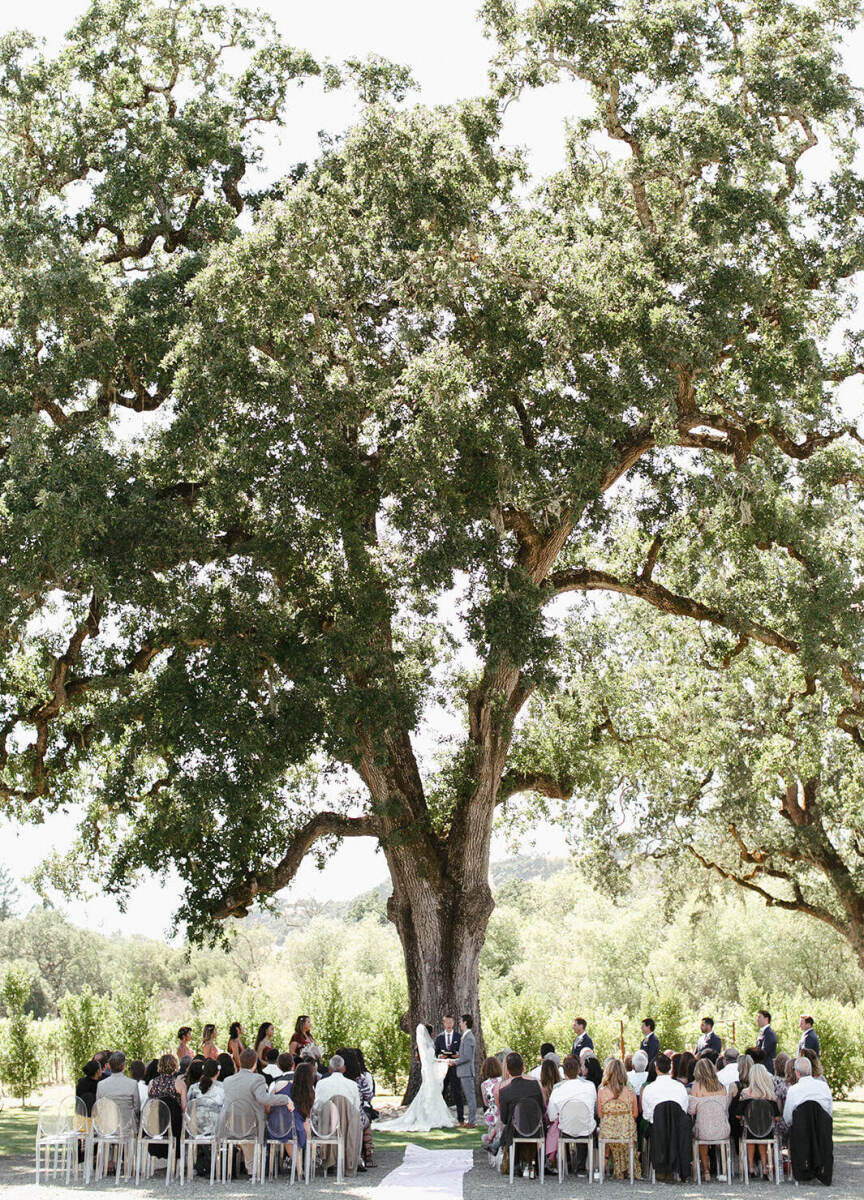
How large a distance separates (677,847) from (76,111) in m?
17.6

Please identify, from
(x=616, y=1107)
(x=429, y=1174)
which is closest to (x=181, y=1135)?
(x=429, y=1174)

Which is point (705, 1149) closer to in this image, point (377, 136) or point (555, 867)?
point (377, 136)

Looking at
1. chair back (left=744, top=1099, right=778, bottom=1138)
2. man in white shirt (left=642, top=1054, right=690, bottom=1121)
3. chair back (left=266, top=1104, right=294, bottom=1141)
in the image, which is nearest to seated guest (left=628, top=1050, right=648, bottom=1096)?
man in white shirt (left=642, top=1054, right=690, bottom=1121)

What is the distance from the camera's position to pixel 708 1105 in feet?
34.2

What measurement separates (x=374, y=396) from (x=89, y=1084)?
8.30 meters

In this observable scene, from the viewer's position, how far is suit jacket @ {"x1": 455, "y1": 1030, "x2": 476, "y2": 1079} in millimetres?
14695

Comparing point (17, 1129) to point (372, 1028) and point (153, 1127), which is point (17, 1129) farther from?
point (372, 1028)

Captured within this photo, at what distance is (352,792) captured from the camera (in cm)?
1727

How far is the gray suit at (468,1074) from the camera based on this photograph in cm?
1476

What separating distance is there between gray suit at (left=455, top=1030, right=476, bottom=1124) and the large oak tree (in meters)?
1.30

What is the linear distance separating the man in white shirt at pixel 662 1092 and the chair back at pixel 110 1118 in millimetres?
4726

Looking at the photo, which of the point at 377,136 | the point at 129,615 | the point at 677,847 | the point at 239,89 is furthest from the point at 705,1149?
the point at 239,89

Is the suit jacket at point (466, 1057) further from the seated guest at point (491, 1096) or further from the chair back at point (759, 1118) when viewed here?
the chair back at point (759, 1118)

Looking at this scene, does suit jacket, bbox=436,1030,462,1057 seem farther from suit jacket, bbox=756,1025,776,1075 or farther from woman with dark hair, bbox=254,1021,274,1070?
suit jacket, bbox=756,1025,776,1075
